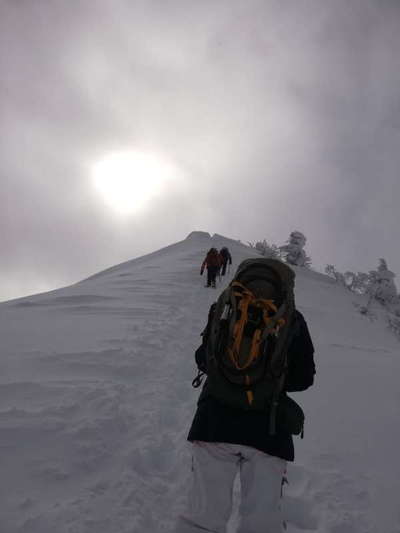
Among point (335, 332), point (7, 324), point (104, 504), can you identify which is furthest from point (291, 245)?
point (104, 504)

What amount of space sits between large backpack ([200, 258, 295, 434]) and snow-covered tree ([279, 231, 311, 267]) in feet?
114

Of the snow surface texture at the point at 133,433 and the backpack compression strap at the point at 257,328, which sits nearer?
the backpack compression strap at the point at 257,328

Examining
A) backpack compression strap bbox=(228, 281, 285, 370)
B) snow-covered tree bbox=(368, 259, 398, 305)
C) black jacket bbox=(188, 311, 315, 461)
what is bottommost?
black jacket bbox=(188, 311, 315, 461)

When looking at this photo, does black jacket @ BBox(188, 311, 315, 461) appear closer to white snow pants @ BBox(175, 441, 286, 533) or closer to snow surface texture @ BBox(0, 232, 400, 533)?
white snow pants @ BBox(175, 441, 286, 533)

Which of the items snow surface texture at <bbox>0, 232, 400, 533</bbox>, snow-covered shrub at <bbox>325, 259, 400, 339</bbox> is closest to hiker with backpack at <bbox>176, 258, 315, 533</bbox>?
snow surface texture at <bbox>0, 232, 400, 533</bbox>

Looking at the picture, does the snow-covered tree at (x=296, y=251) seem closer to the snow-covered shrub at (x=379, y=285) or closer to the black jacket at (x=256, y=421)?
the snow-covered shrub at (x=379, y=285)

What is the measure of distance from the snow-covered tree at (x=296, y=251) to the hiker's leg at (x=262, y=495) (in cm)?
3491

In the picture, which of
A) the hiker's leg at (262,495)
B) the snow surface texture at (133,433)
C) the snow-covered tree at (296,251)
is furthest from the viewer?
the snow-covered tree at (296,251)

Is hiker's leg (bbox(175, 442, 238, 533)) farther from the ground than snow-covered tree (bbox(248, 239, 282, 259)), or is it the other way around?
snow-covered tree (bbox(248, 239, 282, 259))

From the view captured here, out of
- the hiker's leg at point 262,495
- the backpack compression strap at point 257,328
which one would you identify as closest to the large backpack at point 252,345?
the backpack compression strap at point 257,328

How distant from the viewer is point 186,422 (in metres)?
4.84

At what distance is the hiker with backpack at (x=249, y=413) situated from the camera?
2.40 m

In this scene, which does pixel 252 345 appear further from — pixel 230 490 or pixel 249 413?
pixel 230 490

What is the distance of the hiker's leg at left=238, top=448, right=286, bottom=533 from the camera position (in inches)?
92.7
